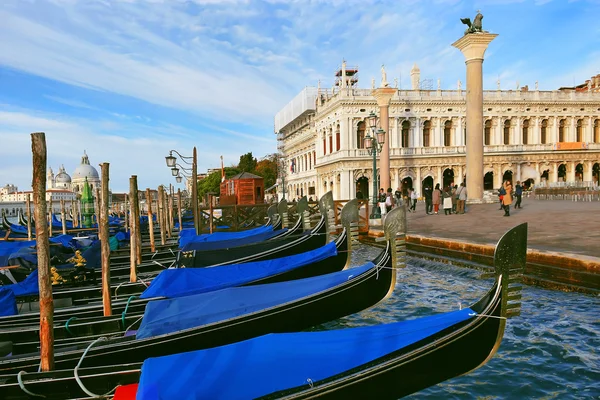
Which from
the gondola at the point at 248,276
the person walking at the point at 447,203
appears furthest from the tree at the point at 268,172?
the gondola at the point at 248,276

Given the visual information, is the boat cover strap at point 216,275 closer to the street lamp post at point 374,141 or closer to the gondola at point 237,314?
the gondola at point 237,314

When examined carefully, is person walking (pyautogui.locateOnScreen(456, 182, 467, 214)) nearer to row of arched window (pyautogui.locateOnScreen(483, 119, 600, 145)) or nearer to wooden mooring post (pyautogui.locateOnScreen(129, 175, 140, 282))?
wooden mooring post (pyautogui.locateOnScreen(129, 175, 140, 282))

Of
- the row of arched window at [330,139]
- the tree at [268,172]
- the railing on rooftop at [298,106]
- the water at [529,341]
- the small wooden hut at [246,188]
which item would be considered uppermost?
the railing on rooftop at [298,106]

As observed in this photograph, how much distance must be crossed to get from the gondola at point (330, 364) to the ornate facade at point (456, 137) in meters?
25.1

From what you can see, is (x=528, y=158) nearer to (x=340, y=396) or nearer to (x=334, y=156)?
(x=334, y=156)

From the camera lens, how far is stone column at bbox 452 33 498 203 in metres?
15.3

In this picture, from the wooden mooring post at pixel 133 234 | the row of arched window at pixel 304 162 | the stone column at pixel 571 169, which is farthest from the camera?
the row of arched window at pixel 304 162

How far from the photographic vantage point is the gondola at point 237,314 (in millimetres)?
3219

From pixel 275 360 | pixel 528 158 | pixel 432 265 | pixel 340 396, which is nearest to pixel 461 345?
pixel 340 396

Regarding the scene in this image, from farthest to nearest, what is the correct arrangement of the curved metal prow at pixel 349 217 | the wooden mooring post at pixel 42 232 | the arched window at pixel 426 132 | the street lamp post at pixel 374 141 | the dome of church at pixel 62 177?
the dome of church at pixel 62 177 → the arched window at pixel 426 132 → the street lamp post at pixel 374 141 → the curved metal prow at pixel 349 217 → the wooden mooring post at pixel 42 232

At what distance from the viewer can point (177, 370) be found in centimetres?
235

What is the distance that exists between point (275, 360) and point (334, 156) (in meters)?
26.8

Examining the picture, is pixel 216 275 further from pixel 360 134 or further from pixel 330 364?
pixel 360 134

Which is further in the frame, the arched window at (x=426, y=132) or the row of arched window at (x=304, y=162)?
the row of arched window at (x=304, y=162)
